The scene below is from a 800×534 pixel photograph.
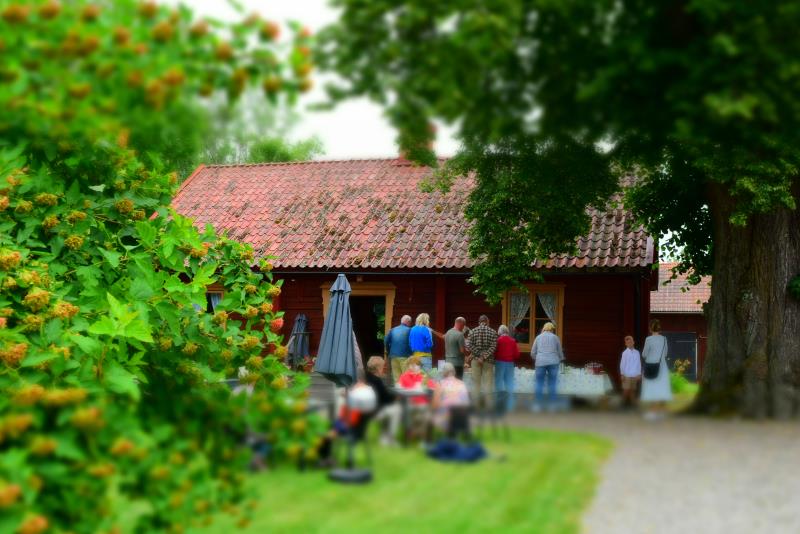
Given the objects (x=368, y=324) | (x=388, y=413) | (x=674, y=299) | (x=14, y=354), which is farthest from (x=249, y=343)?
(x=674, y=299)

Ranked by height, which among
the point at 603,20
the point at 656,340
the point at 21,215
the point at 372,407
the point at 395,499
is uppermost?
the point at 603,20

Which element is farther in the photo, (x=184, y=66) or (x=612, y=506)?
(x=612, y=506)

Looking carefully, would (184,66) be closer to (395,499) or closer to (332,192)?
(395,499)

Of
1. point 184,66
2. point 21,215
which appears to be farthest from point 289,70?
point 21,215

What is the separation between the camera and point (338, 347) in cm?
638

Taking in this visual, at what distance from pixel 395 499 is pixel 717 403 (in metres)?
1.10

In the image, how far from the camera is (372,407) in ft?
8.81

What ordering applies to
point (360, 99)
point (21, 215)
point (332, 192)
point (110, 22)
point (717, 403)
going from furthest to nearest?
point (332, 192)
point (21, 215)
point (717, 403)
point (360, 99)
point (110, 22)

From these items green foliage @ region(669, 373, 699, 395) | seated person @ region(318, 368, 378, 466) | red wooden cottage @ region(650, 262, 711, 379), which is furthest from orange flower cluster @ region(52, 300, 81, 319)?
red wooden cottage @ region(650, 262, 711, 379)

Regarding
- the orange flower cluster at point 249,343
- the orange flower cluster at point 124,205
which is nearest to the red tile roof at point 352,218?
the orange flower cluster at point 124,205

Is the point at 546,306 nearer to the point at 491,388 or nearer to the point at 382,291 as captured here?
the point at 382,291

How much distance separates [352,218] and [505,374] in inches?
607

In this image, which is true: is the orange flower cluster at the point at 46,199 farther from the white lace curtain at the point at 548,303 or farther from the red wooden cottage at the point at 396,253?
the white lace curtain at the point at 548,303

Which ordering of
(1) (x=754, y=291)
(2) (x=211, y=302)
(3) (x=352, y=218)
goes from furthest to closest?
(3) (x=352, y=218) → (1) (x=754, y=291) → (2) (x=211, y=302)
